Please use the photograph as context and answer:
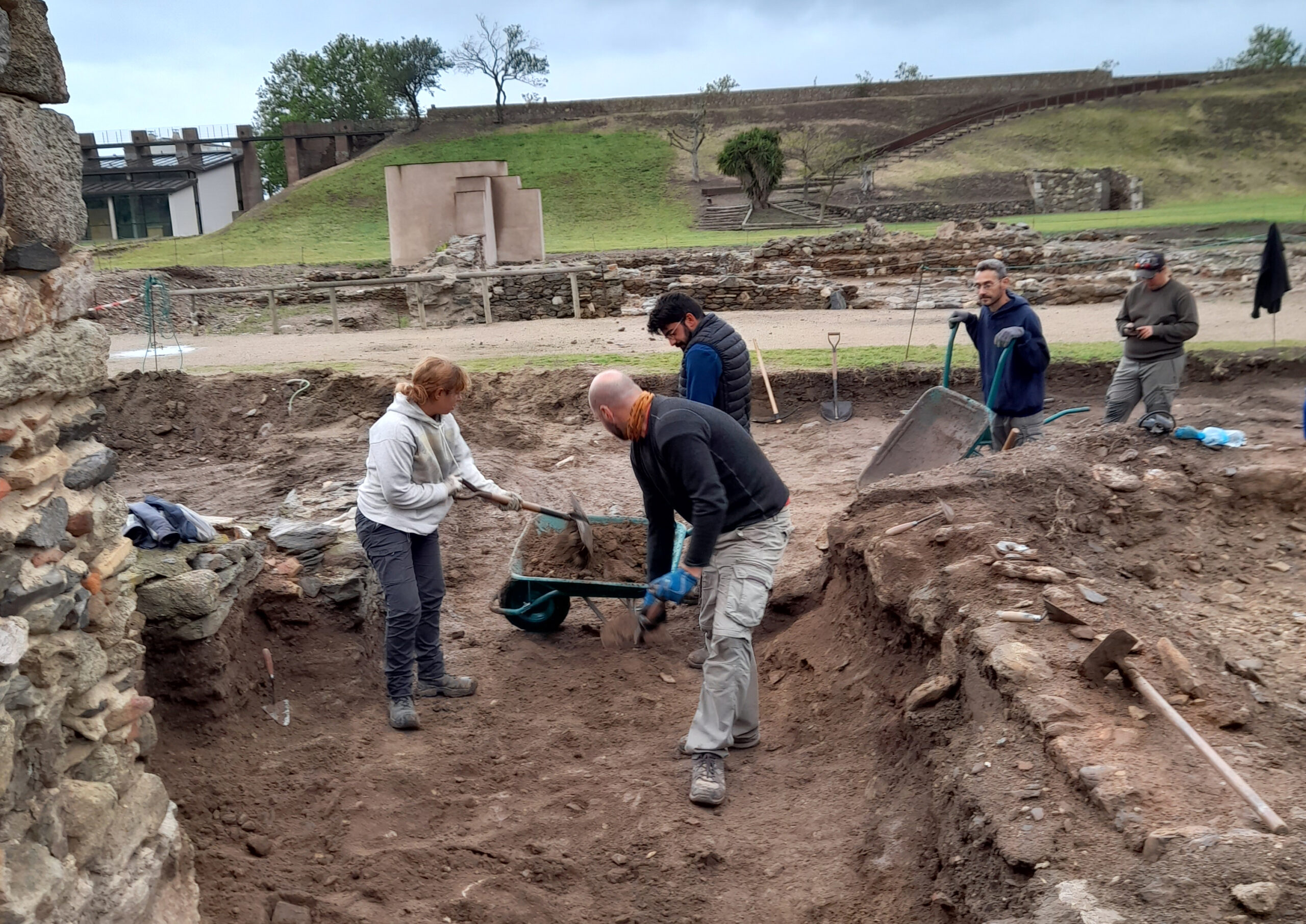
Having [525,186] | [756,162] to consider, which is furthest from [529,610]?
[525,186]

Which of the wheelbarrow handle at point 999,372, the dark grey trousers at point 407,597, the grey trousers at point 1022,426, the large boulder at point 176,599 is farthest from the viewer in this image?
the grey trousers at point 1022,426

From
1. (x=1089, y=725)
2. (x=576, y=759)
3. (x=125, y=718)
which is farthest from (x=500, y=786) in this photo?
(x=1089, y=725)

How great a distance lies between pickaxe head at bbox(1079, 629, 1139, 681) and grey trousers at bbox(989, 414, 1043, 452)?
3.29m

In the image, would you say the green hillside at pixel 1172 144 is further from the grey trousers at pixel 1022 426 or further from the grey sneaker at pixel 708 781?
the grey sneaker at pixel 708 781

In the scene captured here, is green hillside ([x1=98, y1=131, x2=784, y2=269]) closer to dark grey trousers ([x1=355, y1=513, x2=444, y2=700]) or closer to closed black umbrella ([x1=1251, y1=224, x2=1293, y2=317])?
closed black umbrella ([x1=1251, y1=224, x2=1293, y2=317])

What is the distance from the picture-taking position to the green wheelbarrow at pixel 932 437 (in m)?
7.12

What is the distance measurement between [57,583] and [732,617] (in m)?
2.56

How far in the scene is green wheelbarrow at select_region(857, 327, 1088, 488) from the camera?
7.12 m

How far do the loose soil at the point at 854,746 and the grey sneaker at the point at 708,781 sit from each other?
0.07m

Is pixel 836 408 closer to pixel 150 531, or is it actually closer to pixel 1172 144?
pixel 150 531

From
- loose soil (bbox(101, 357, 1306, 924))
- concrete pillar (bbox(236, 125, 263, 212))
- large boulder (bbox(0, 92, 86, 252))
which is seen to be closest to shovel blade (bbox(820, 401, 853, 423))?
loose soil (bbox(101, 357, 1306, 924))

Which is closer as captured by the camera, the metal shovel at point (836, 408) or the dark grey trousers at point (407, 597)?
the dark grey trousers at point (407, 597)

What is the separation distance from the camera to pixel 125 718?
330 centimetres

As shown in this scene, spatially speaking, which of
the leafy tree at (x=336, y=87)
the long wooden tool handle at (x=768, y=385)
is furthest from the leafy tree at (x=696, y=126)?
the long wooden tool handle at (x=768, y=385)
